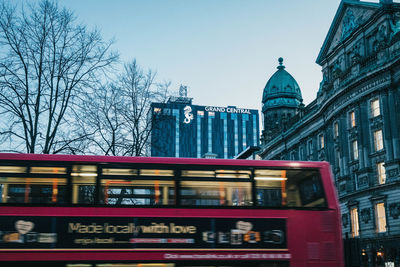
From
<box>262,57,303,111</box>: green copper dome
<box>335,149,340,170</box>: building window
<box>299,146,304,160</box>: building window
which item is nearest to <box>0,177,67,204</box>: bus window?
<box>335,149,340,170</box>: building window

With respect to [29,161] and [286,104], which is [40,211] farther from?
[286,104]

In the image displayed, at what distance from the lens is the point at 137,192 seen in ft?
38.4

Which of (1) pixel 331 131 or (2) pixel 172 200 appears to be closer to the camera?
(2) pixel 172 200

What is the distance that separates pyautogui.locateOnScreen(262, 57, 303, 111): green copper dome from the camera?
77375 mm

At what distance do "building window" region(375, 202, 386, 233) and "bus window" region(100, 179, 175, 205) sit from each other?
3095 centimetres

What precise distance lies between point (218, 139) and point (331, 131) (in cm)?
10656

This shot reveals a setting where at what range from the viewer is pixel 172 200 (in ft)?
38.2

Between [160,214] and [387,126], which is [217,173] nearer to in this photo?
[160,214]

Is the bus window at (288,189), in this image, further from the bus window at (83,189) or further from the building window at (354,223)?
the building window at (354,223)

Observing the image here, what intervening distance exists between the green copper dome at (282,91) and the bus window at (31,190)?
222ft

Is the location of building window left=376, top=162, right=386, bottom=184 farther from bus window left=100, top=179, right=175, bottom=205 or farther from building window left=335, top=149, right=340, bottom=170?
bus window left=100, top=179, right=175, bottom=205

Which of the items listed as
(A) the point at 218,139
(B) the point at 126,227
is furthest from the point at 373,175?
(A) the point at 218,139

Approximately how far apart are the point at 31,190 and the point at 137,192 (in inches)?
103

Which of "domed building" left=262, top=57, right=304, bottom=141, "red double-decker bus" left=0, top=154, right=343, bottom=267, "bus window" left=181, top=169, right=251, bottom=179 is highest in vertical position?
"domed building" left=262, top=57, right=304, bottom=141
